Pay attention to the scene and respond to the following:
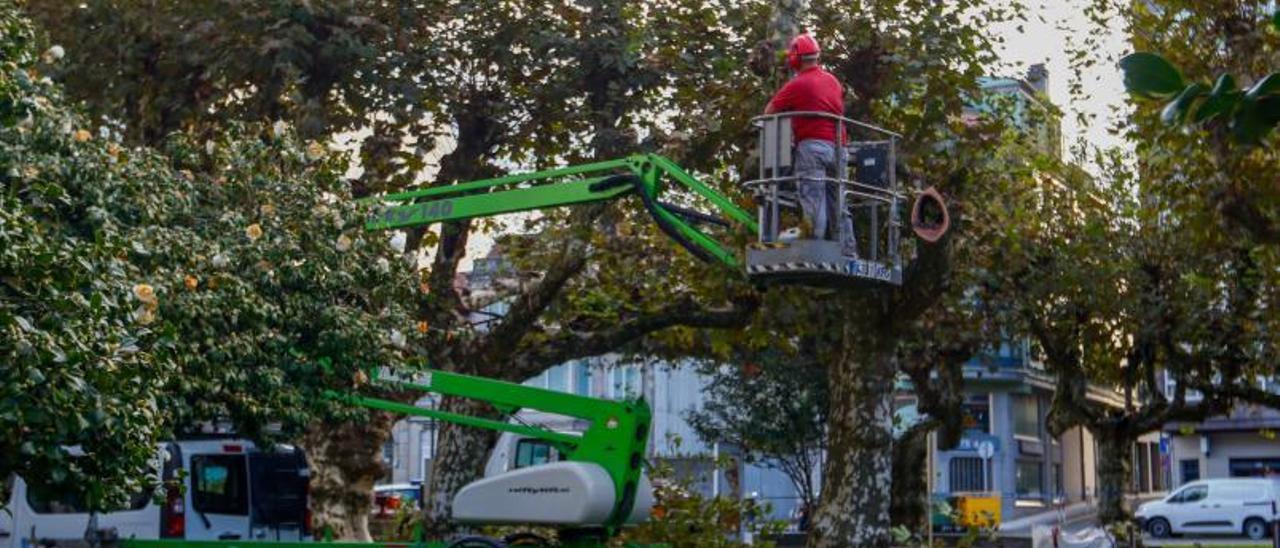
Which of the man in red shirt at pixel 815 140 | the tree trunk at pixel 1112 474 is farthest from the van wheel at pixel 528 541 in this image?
the tree trunk at pixel 1112 474

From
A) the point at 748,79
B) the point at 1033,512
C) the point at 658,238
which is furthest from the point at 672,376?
the point at 748,79

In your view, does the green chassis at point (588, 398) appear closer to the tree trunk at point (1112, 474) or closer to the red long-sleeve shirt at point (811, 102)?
the red long-sleeve shirt at point (811, 102)

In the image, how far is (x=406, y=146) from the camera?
20828 millimetres

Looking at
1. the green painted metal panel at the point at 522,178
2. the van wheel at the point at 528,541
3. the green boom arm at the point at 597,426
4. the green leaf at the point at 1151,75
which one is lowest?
the van wheel at the point at 528,541

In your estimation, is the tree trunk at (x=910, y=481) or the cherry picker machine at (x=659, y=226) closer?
the cherry picker machine at (x=659, y=226)

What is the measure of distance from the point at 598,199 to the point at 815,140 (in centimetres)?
270

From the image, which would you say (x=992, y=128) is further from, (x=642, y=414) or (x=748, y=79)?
(x=642, y=414)

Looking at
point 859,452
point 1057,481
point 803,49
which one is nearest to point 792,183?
point 803,49

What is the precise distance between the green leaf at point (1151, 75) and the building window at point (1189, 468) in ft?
248

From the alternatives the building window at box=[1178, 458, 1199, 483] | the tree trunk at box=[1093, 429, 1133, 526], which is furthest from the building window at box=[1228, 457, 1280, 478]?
the tree trunk at box=[1093, 429, 1133, 526]

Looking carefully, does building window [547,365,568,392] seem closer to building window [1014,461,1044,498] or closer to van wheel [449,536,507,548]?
building window [1014,461,1044,498]

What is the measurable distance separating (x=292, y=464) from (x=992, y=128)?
912 cm

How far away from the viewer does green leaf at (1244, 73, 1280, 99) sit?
3.82 metres

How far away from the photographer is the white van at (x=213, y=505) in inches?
754
